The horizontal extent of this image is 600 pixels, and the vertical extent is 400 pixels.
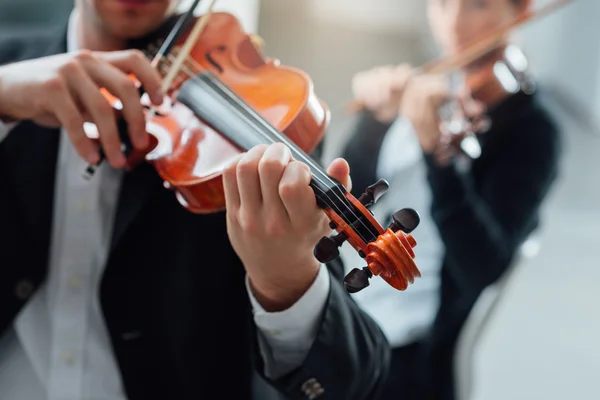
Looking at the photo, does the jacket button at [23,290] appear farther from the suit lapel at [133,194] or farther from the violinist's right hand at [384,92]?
the violinist's right hand at [384,92]

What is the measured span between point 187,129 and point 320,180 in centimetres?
18

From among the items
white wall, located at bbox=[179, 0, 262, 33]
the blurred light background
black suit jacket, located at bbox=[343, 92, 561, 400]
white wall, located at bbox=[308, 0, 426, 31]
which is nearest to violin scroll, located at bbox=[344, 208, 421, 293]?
black suit jacket, located at bbox=[343, 92, 561, 400]

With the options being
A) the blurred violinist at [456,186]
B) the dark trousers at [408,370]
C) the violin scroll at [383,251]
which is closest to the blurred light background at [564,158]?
the blurred violinist at [456,186]

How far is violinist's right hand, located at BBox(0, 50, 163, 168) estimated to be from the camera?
0.49 metres

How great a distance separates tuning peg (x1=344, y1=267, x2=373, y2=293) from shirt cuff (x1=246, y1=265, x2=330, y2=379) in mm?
95

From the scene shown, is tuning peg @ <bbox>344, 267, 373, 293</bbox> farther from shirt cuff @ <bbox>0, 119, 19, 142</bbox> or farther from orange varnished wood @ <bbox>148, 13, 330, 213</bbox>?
shirt cuff @ <bbox>0, 119, 19, 142</bbox>

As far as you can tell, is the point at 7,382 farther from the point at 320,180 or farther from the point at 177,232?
Answer: the point at 320,180

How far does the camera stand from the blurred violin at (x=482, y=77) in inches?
38.8

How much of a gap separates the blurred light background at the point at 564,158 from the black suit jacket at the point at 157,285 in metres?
0.91

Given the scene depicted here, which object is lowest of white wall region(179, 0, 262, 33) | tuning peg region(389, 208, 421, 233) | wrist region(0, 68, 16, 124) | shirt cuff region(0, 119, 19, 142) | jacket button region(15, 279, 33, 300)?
white wall region(179, 0, 262, 33)

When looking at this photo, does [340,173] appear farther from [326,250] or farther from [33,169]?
[33,169]

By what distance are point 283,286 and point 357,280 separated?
102 mm

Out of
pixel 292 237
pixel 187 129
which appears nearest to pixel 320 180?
pixel 292 237

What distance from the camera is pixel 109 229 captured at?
0.60 meters
